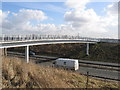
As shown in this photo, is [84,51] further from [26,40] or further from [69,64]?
[26,40]

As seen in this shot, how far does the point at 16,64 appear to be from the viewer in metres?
11.8

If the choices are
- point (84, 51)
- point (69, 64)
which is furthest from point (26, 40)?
point (84, 51)

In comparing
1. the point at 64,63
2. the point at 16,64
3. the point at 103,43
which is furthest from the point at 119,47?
the point at 16,64

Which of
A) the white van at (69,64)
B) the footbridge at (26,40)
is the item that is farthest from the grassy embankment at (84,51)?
the white van at (69,64)

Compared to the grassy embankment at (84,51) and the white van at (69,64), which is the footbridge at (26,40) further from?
the grassy embankment at (84,51)

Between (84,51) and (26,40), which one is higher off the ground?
(26,40)

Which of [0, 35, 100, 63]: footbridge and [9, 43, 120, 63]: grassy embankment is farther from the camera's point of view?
[9, 43, 120, 63]: grassy embankment

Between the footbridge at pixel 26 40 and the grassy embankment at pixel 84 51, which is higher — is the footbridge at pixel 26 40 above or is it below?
above

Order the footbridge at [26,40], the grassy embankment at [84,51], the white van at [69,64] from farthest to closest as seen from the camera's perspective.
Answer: the grassy embankment at [84,51]
the white van at [69,64]
the footbridge at [26,40]

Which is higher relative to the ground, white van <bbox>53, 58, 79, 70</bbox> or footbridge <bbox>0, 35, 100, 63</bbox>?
footbridge <bbox>0, 35, 100, 63</bbox>

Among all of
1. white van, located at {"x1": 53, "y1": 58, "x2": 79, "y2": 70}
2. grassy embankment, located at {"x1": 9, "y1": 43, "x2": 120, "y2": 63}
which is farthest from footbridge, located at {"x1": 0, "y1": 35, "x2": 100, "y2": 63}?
grassy embankment, located at {"x1": 9, "y1": 43, "x2": 120, "y2": 63}

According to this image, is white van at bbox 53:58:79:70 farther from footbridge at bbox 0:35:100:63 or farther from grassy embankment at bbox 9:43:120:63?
grassy embankment at bbox 9:43:120:63

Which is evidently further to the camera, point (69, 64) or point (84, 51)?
point (84, 51)

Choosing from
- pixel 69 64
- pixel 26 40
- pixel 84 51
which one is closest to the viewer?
pixel 26 40
